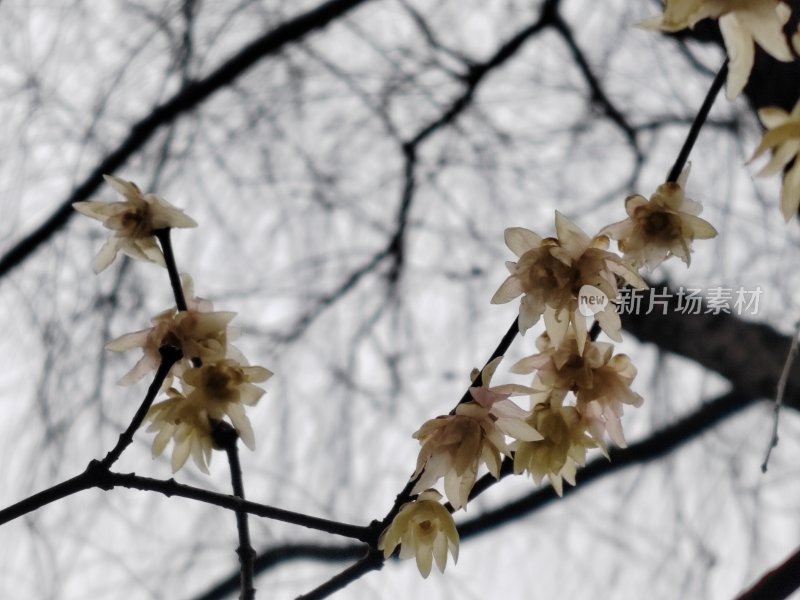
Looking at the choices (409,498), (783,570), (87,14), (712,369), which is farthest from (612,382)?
(87,14)

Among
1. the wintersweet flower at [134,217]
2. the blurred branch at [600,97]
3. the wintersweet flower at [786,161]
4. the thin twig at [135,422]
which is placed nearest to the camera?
the wintersweet flower at [786,161]

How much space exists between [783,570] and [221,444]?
1.71 ft

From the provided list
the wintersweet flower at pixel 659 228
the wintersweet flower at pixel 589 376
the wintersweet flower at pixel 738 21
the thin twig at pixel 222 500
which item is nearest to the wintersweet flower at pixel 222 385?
the thin twig at pixel 222 500

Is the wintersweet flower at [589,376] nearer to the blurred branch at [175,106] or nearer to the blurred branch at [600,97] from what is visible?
the blurred branch at [175,106]

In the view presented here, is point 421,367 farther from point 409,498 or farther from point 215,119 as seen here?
point 409,498

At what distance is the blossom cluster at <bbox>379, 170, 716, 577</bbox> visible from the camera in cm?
67

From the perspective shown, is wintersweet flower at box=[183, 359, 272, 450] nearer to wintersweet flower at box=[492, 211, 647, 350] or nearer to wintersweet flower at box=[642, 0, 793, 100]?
wintersweet flower at box=[492, 211, 647, 350]

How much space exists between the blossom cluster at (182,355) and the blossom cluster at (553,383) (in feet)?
0.59

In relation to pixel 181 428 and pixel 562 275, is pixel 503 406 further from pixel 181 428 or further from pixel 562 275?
pixel 181 428

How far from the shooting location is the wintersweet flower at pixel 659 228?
2.37 feet

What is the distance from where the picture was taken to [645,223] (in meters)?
0.74

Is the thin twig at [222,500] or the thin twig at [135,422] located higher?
the thin twig at [135,422]

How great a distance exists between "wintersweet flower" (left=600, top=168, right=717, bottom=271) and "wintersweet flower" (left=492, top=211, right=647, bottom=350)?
Result: 0.05 m

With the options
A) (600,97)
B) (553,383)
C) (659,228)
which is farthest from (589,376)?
(600,97)
